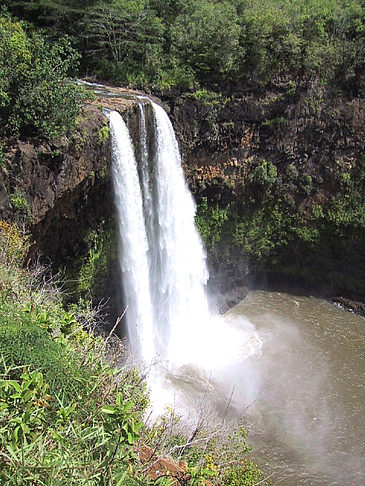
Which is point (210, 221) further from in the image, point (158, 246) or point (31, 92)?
point (31, 92)

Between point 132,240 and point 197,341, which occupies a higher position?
point 132,240

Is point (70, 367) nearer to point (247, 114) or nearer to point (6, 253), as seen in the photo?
point (6, 253)

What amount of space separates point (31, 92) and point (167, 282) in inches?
321

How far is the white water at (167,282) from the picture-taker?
12.8 m

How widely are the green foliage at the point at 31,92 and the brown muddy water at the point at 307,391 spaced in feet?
32.3

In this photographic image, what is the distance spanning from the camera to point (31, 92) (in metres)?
9.73

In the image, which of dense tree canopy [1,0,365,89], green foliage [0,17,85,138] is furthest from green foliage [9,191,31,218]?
dense tree canopy [1,0,365,89]

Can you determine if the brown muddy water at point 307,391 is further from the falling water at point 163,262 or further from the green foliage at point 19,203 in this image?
the green foliage at point 19,203

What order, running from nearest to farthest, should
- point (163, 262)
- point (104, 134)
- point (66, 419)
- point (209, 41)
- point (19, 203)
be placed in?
point (66, 419) < point (19, 203) < point (104, 134) < point (163, 262) < point (209, 41)

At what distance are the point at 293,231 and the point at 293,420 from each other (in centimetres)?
927

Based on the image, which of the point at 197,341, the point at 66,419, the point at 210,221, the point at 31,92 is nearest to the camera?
the point at 66,419

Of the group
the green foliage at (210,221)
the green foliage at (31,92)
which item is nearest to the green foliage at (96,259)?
the green foliage at (31,92)

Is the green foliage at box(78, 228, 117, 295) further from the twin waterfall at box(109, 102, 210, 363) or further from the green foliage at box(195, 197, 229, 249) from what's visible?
the green foliage at box(195, 197, 229, 249)

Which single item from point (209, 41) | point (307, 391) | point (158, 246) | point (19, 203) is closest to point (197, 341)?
point (158, 246)
